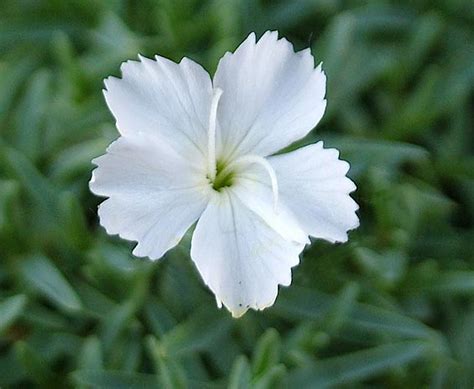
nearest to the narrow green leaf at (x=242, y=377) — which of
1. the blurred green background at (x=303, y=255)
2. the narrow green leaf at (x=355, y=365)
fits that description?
the blurred green background at (x=303, y=255)

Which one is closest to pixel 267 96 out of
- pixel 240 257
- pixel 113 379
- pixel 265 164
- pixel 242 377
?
pixel 265 164

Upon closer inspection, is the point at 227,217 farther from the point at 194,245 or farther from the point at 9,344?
the point at 9,344

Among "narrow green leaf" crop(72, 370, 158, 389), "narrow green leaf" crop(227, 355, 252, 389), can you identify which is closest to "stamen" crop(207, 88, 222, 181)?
"narrow green leaf" crop(227, 355, 252, 389)

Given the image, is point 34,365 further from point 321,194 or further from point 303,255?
point 321,194

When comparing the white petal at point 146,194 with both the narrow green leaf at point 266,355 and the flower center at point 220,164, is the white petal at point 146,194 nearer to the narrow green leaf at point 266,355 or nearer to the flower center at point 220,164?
the flower center at point 220,164

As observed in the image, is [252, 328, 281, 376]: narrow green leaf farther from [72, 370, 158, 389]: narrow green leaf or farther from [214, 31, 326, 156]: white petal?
[214, 31, 326, 156]: white petal

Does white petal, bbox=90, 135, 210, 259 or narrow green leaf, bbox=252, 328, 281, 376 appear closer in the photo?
white petal, bbox=90, 135, 210, 259

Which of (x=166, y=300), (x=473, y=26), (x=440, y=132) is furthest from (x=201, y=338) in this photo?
(x=473, y=26)
